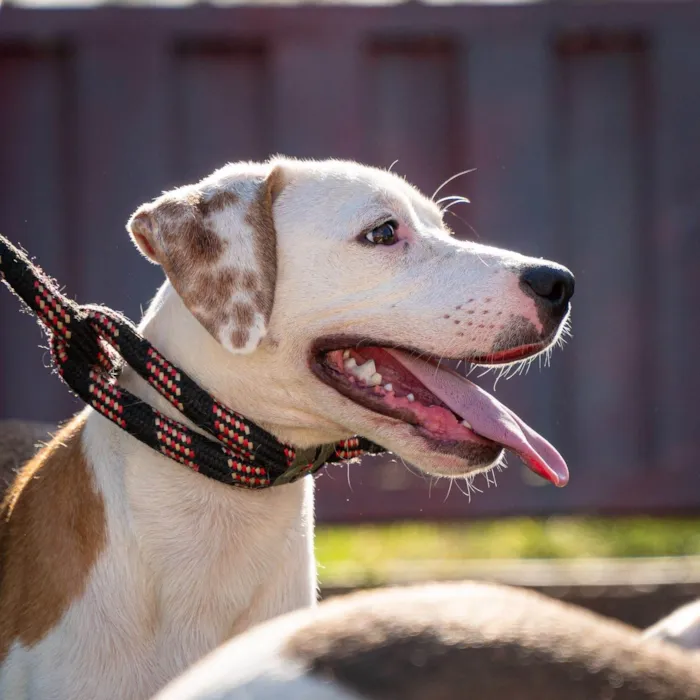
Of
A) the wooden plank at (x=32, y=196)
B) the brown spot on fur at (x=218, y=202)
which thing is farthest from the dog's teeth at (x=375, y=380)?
the wooden plank at (x=32, y=196)

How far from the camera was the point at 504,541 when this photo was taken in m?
7.00

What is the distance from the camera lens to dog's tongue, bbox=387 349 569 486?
2238mm

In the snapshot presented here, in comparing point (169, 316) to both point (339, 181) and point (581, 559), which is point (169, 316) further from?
point (581, 559)

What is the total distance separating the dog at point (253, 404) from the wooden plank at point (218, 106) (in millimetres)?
2575

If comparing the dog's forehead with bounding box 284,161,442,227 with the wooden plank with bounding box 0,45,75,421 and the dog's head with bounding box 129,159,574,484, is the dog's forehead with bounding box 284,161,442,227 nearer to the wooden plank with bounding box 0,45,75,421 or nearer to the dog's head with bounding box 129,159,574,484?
the dog's head with bounding box 129,159,574,484

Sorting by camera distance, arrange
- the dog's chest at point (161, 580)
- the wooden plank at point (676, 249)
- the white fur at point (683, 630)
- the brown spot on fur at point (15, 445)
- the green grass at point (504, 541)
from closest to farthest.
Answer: the white fur at point (683, 630), the dog's chest at point (161, 580), the brown spot on fur at point (15, 445), the wooden plank at point (676, 249), the green grass at point (504, 541)

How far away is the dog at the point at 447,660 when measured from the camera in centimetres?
99

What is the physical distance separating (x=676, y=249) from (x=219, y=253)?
325cm

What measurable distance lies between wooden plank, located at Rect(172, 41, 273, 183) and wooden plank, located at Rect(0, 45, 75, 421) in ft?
1.70

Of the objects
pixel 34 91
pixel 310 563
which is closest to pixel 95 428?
pixel 310 563

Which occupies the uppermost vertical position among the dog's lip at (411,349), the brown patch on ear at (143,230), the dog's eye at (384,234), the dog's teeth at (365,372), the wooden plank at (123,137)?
the wooden plank at (123,137)

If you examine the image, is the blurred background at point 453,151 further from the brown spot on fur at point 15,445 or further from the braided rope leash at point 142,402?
the braided rope leash at point 142,402

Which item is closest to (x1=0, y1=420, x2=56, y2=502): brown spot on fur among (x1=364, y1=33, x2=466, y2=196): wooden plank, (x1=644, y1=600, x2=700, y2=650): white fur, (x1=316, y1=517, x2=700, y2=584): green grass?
(x1=644, y1=600, x2=700, y2=650): white fur

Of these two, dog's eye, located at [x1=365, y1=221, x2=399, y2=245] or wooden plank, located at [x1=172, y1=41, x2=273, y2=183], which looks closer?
dog's eye, located at [x1=365, y1=221, x2=399, y2=245]
